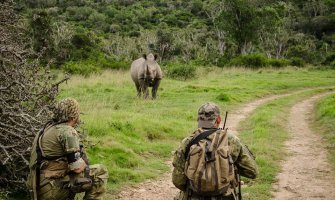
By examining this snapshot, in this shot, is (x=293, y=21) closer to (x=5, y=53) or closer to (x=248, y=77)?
(x=248, y=77)

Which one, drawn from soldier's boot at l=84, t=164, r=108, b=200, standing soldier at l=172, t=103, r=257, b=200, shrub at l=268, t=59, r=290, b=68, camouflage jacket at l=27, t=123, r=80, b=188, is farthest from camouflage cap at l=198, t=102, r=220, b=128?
shrub at l=268, t=59, r=290, b=68

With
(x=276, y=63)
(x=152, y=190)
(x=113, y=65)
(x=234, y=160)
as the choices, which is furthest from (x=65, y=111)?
(x=276, y=63)

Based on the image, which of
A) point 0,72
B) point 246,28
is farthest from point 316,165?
point 246,28

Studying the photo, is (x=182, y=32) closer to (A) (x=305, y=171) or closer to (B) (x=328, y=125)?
(B) (x=328, y=125)

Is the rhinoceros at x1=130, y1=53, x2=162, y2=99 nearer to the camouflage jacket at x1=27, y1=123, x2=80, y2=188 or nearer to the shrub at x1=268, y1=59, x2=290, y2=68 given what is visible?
the camouflage jacket at x1=27, y1=123, x2=80, y2=188

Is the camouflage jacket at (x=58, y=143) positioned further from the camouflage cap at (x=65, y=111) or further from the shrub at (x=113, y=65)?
the shrub at (x=113, y=65)

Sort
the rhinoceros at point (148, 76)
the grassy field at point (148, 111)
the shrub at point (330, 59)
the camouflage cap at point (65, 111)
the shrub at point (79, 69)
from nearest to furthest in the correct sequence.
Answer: the camouflage cap at point (65, 111)
the grassy field at point (148, 111)
the rhinoceros at point (148, 76)
the shrub at point (79, 69)
the shrub at point (330, 59)

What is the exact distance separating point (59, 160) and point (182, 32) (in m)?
64.3

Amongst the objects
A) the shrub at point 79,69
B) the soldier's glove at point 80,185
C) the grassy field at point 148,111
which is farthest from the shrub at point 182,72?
the soldier's glove at point 80,185

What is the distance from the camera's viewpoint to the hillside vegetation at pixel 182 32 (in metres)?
31.3

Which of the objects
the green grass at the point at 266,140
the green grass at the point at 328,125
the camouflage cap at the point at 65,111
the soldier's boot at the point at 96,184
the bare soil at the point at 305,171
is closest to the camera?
the camouflage cap at the point at 65,111

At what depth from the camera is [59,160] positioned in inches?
183

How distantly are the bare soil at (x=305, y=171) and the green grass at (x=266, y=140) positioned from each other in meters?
0.18

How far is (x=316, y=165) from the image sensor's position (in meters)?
8.95
